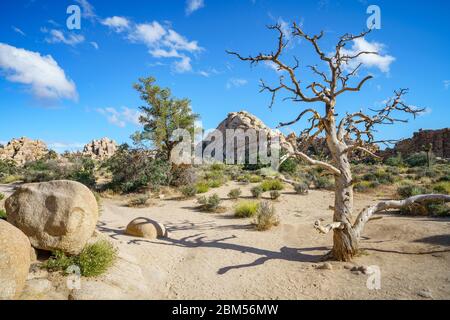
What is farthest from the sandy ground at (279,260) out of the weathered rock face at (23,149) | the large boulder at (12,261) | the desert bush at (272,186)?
the weathered rock face at (23,149)

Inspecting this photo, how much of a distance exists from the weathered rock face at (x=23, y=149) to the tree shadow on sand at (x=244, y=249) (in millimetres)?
48887

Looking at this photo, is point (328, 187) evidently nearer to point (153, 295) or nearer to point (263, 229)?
point (263, 229)

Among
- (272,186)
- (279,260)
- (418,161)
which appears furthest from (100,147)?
(279,260)

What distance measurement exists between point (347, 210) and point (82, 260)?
19.2 feet

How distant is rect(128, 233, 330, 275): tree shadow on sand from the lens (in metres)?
6.94

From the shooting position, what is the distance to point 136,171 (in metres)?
17.7

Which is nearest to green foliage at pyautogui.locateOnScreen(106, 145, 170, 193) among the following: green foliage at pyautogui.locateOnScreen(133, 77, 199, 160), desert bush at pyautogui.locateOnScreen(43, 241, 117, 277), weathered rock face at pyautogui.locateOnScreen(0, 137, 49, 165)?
green foliage at pyautogui.locateOnScreen(133, 77, 199, 160)

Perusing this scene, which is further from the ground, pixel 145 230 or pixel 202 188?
pixel 202 188

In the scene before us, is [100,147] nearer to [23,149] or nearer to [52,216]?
[23,149]

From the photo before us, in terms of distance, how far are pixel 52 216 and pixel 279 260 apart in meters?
5.14

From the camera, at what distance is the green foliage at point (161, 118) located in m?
19.1

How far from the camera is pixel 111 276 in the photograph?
543 centimetres

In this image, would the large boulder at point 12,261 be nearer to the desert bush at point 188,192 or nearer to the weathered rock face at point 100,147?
the desert bush at point 188,192

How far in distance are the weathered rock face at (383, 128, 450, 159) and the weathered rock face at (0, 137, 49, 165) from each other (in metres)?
60.2
